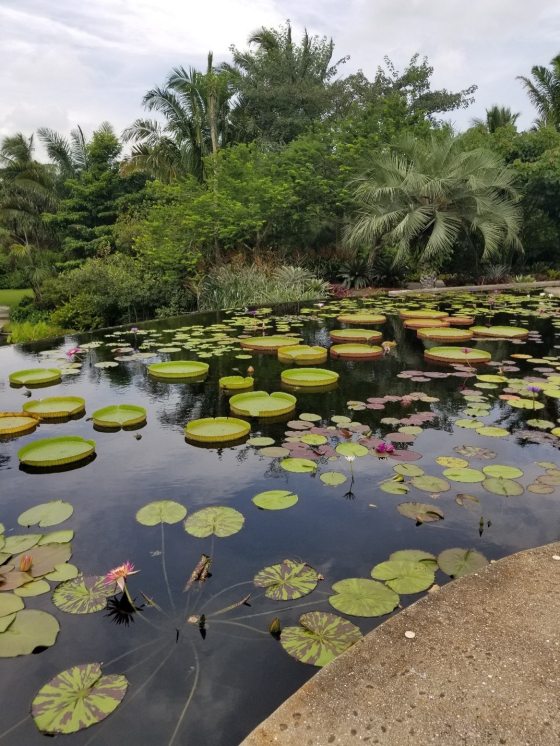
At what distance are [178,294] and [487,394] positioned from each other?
9.32 metres

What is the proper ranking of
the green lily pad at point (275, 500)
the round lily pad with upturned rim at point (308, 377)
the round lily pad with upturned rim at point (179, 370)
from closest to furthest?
the green lily pad at point (275, 500)
the round lily pad with upturned rim at point (308, 377)
the round lily pad with upturned rim at point (179, 370)

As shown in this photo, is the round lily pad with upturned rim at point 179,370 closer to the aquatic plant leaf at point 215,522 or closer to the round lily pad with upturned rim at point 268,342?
the round lily pad with upturned rim at point 268,342

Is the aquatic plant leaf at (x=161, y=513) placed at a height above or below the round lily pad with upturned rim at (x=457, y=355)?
below

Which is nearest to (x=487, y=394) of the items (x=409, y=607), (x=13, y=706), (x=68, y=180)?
(x=409, y=607)

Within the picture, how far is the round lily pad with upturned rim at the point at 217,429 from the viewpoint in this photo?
3189 mm

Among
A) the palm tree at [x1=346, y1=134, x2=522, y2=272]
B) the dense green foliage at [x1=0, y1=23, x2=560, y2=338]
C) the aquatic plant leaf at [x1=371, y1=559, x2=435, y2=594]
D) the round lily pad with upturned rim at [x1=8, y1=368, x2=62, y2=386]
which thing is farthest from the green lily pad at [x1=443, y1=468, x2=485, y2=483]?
the palm tree at [x1=346, y1=134, x2=522, y2=272]

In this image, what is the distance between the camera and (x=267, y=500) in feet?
8.18

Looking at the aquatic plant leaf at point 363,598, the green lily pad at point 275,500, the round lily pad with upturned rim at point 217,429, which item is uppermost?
the round lily pad with upturned rim at point 217,429

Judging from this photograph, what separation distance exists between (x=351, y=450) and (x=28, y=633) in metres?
1.85

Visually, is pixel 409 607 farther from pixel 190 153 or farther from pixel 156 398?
pixel 190 153

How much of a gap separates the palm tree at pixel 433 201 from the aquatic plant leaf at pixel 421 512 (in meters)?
9.66

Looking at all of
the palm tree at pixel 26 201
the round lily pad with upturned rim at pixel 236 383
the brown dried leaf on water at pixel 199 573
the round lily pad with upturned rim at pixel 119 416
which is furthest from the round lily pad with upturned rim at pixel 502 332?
the palm tree at pixel 26 201

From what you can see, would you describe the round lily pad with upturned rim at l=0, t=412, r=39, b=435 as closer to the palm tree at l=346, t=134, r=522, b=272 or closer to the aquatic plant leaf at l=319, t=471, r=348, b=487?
the aquatic plant leaf at l=319, t=471, r=348, b=487

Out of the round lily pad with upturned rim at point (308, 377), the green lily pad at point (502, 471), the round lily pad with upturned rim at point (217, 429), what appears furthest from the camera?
the round lily pad with upturned rim at point (308, 377)
